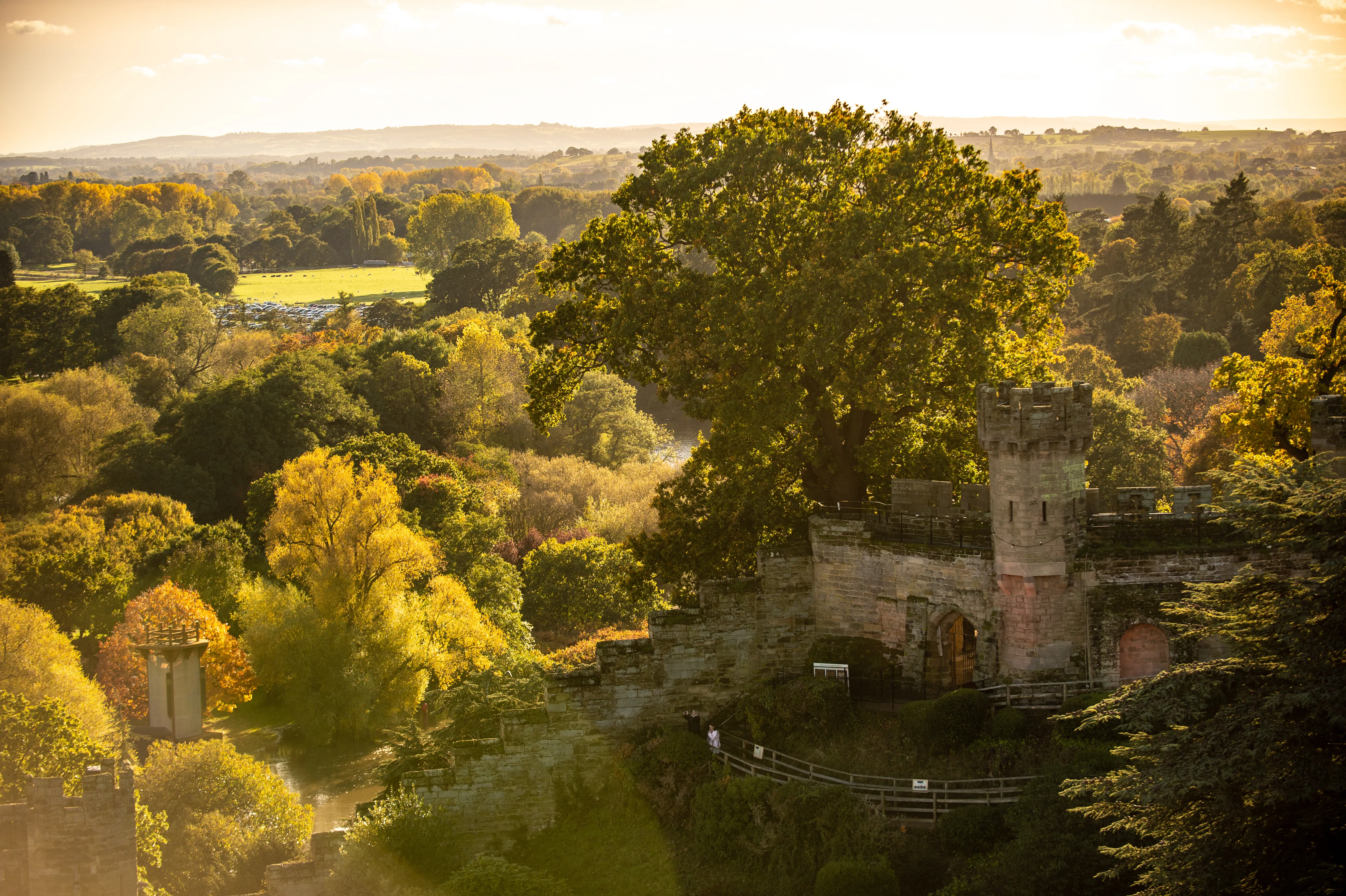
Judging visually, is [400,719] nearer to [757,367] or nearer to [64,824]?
[64,824]

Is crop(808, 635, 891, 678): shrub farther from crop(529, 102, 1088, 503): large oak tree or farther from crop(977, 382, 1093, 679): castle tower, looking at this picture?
crop(529, 102, 1088, 503): large oak tree

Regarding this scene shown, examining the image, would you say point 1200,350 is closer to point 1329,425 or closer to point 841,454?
point 1329,425

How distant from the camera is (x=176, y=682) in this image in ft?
139

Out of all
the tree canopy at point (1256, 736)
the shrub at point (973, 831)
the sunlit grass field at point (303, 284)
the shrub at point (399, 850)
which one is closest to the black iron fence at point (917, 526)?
the shrub at point (973, 831)

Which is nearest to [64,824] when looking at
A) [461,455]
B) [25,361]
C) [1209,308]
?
[461,455]

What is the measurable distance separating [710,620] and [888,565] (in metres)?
4.65

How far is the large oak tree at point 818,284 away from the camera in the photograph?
3009 cm

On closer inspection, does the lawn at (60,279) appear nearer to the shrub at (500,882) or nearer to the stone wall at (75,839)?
the stone wall at (75,839)

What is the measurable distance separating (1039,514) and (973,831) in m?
7.15

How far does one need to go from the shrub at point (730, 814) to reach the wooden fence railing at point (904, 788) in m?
0.50

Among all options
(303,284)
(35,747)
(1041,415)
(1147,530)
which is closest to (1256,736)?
(1041,415)

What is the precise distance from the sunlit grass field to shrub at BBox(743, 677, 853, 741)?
11588cm

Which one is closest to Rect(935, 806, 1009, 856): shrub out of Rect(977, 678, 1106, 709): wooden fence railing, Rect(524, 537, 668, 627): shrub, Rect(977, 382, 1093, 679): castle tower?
Rect(977, 678, 1106, 709): wooden fence railing

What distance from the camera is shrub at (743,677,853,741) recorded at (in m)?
28.2
